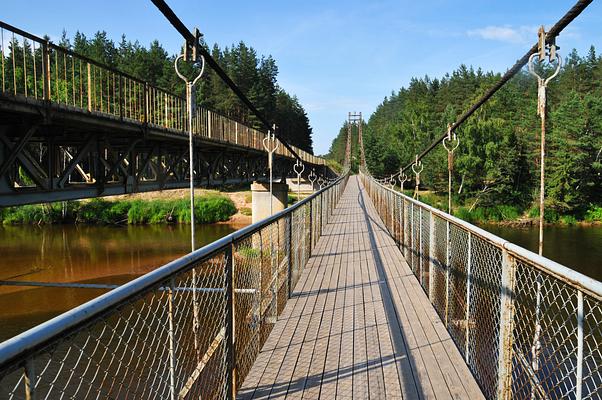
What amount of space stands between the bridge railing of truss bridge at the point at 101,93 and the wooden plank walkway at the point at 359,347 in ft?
13.2

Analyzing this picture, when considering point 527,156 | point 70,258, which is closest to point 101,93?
point 70,258

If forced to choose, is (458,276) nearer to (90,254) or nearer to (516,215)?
(90,254)

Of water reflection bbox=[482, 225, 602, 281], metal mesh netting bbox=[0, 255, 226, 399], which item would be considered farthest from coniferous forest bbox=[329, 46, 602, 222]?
metal mesh netting bbox=[0, 255, 226, 399]

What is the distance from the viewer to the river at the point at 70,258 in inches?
532

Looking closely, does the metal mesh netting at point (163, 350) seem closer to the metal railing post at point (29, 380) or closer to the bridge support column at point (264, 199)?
the metal railing post at point (29, 380)

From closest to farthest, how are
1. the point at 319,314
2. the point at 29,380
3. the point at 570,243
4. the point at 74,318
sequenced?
1. the point at 29,380
2. the point at 74,318
3. the point at 319,314
4. the point at 570,243

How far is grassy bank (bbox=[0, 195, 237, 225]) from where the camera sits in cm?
3697

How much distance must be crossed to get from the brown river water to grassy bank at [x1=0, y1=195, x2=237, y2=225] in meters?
1.63

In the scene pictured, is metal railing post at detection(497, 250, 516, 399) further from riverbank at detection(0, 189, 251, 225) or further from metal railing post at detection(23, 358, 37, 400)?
riverbank at detection(0, 189, 251, 225)

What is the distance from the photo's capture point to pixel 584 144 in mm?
36000

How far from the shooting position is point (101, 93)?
24.4 ft

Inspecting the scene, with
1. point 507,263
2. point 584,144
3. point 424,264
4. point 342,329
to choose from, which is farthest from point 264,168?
point 584,144

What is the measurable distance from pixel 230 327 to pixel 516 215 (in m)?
40.8

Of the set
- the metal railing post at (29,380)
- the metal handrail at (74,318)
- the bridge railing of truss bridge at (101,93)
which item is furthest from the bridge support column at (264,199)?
the metal railing post at (29,380)
